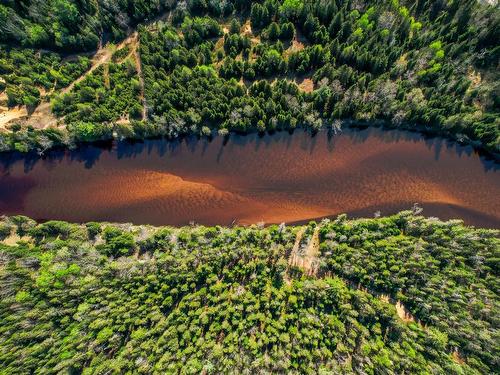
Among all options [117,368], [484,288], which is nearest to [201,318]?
[117,368]

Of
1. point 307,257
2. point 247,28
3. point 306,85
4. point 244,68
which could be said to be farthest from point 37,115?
point 307,257

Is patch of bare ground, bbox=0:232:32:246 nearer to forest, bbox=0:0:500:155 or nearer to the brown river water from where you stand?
the brown river water

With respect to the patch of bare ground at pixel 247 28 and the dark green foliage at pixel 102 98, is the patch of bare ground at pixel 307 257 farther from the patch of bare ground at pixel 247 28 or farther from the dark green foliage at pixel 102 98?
the patch of bare ground at pixel 247 28

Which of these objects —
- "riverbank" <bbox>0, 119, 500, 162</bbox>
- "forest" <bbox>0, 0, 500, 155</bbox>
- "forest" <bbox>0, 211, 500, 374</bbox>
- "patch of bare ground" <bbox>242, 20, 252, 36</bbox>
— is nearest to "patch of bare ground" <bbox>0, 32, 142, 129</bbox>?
"forest" <bbox>0, 0, 500, 155</bbox>

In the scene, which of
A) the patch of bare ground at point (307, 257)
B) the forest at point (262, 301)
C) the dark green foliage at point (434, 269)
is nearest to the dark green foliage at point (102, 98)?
the forest at point (262, 301)

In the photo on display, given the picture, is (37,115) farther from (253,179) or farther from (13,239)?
(253,179)
